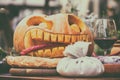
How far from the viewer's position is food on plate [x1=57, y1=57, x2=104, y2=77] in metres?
0.88

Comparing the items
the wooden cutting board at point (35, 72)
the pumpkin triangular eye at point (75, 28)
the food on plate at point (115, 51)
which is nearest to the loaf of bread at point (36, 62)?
the wooden cutting board at point (35, 72)

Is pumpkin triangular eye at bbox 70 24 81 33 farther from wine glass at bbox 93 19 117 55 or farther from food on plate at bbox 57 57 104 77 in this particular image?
food on plate at bbox 57 57 104 77

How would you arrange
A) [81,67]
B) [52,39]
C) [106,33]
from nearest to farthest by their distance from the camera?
[81,67], [52,39], [106,33]

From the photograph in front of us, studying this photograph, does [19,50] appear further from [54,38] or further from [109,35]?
[109,35]

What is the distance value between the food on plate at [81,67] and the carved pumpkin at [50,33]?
11 cm

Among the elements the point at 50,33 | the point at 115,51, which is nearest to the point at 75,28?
the point at 50,33

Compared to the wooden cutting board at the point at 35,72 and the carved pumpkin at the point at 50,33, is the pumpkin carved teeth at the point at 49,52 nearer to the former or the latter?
the carved pumpkin at the point at 50,33

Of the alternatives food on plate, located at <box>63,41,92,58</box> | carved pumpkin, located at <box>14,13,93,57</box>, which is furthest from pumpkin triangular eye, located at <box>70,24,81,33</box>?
food on plate, located at <box>63,41,92,58</box>

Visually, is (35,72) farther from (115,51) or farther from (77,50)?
(115,51)

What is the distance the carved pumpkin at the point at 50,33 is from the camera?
1.04m

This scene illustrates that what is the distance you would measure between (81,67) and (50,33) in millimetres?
202

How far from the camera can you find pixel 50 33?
3.42 ft

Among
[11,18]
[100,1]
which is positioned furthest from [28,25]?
[100,1]

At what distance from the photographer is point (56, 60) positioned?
0.95 metres
